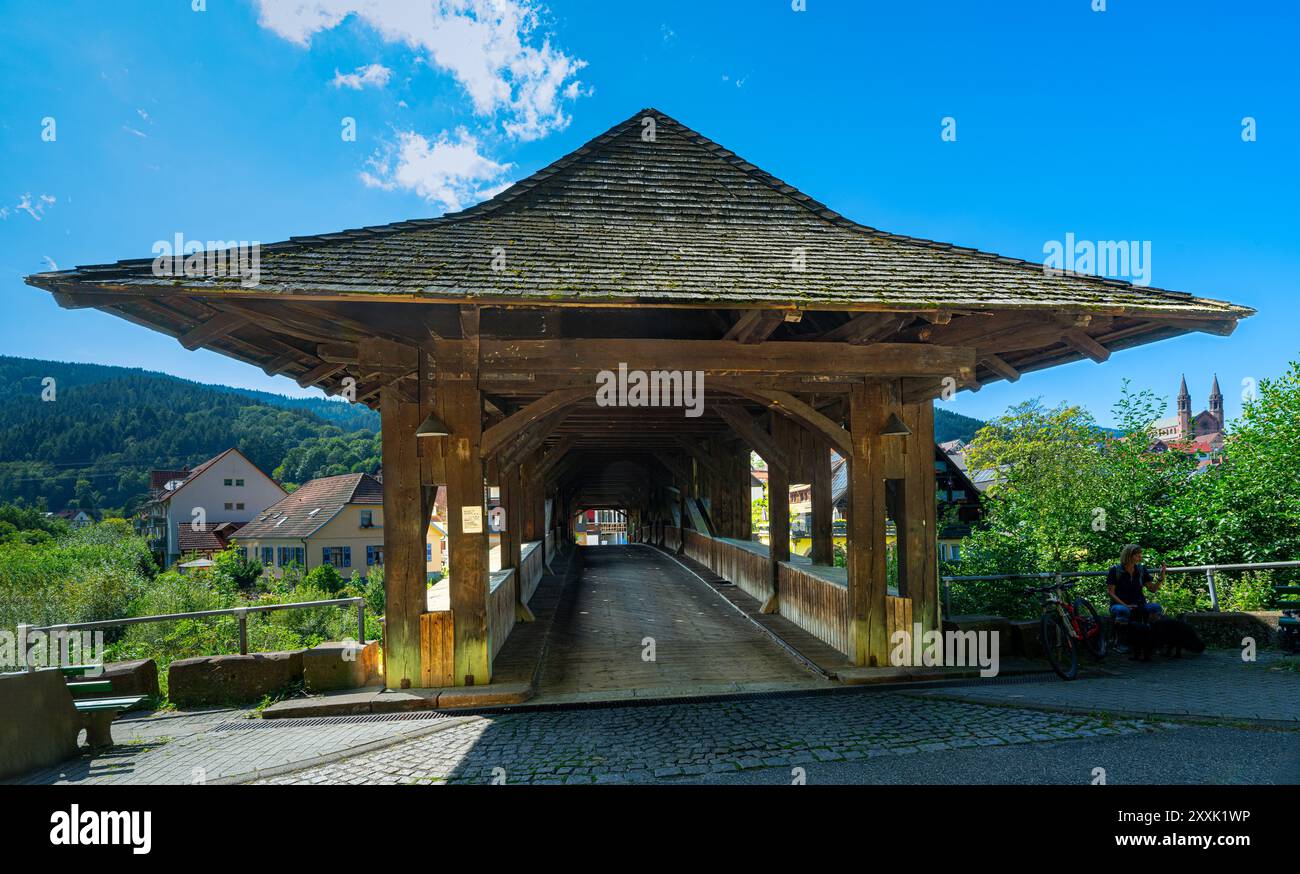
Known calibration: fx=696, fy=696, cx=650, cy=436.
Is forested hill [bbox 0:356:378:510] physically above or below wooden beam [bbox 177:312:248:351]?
above

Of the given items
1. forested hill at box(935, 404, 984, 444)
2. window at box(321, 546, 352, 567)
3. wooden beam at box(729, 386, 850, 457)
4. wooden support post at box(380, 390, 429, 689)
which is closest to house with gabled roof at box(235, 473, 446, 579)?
window at box(321, 546, 352, 567)

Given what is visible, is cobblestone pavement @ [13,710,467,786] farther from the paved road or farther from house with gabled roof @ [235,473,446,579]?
house with gabled roof @ [235,473,446,579]

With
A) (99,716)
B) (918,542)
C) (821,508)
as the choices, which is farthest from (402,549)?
(821,508)

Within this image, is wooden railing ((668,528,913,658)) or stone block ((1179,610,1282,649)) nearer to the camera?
wooden railing ((668,528,913,658))

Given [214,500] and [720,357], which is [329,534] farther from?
[720,357]

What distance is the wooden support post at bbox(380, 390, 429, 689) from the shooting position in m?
6.37

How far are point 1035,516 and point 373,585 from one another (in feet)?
102

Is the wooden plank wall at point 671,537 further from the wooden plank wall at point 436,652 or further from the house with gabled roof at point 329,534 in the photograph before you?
the house with gabled roof at point 329,534

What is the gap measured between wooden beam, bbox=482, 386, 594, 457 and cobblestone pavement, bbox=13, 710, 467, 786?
2.40 metres

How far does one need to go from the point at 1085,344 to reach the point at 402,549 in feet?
22.2

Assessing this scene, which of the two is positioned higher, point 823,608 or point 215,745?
point 823,608

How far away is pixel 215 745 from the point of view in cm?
526
